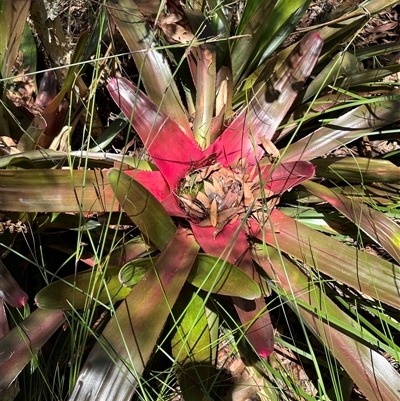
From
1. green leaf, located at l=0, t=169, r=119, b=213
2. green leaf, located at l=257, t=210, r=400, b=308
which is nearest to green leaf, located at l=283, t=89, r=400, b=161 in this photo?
green leaf, located at l=257, t=210, r=400, b=308

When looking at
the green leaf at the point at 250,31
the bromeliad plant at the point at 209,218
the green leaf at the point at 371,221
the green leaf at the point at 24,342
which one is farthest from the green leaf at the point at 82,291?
the green leaf at the point at 250,31

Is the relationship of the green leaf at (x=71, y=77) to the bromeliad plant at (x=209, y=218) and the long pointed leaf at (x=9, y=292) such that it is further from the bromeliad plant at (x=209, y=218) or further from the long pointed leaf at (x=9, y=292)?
the long pointed leaf at (x=9, y=292)

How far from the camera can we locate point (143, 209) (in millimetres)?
1211

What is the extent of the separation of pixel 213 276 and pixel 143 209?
249 mm

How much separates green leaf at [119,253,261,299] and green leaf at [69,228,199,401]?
25mm

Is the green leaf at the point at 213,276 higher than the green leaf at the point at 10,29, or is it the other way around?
the green leaf at the point at 10,29

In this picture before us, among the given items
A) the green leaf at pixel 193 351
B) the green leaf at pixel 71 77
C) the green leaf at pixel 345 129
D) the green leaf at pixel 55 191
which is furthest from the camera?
the green leaf at pixel 345 129

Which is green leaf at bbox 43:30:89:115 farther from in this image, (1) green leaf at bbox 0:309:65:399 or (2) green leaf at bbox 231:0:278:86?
(1) green leaf at bbox 0:309:65:399

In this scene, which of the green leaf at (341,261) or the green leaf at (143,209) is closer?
the green leaf at (143,209)

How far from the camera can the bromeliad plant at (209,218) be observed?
1.18m

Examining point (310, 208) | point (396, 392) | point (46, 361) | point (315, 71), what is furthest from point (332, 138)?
point (46, 361)

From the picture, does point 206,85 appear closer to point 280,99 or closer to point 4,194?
point 280,99

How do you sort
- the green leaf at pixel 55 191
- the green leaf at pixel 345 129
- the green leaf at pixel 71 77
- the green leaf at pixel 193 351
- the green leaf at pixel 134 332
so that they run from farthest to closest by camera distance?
1. the green leaf at pixel 345 129
2. the green leaf at pixel 71 77
3. the green leaf at pixel 193 351
4. the green leaf at pixel 55 191
5. the green leaf at pixel 134 332

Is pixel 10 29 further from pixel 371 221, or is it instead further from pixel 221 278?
pixel 371 221
